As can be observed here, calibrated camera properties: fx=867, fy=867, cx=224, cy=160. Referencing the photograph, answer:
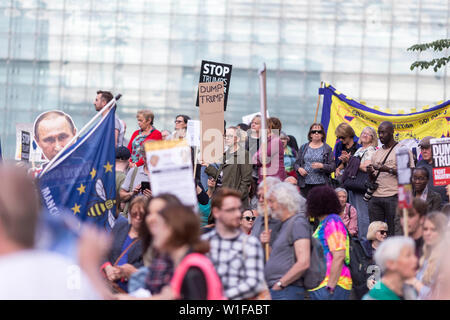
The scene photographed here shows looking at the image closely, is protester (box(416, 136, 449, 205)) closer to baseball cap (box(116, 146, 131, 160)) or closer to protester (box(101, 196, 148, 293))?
baseball cap (box(116, 146, 131, 160))

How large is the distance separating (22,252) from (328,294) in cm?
504

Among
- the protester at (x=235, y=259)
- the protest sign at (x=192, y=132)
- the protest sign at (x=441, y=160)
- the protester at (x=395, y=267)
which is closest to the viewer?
the protester at (x=395, y=267)

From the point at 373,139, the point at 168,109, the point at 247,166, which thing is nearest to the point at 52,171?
the point at 247,166

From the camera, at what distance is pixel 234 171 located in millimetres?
10773

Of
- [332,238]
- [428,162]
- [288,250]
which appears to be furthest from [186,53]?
[288,250]

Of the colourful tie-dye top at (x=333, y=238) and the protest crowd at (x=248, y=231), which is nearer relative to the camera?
the protest crowd at (x=248, y=231)

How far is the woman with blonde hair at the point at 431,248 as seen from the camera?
597 centimetres

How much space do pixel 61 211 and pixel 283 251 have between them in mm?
2274

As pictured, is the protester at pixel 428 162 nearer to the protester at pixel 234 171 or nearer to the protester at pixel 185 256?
the protester at pixel 234 171

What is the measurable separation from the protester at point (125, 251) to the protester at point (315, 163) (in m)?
3.95

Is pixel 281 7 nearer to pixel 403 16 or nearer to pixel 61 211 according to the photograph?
pixel 403 16

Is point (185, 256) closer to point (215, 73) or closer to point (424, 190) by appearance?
point (424, 190)

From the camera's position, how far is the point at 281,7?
35438 millimetres

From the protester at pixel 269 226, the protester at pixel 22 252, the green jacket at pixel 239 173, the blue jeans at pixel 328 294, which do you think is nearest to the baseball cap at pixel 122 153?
the green jacket at pixel 239 173
